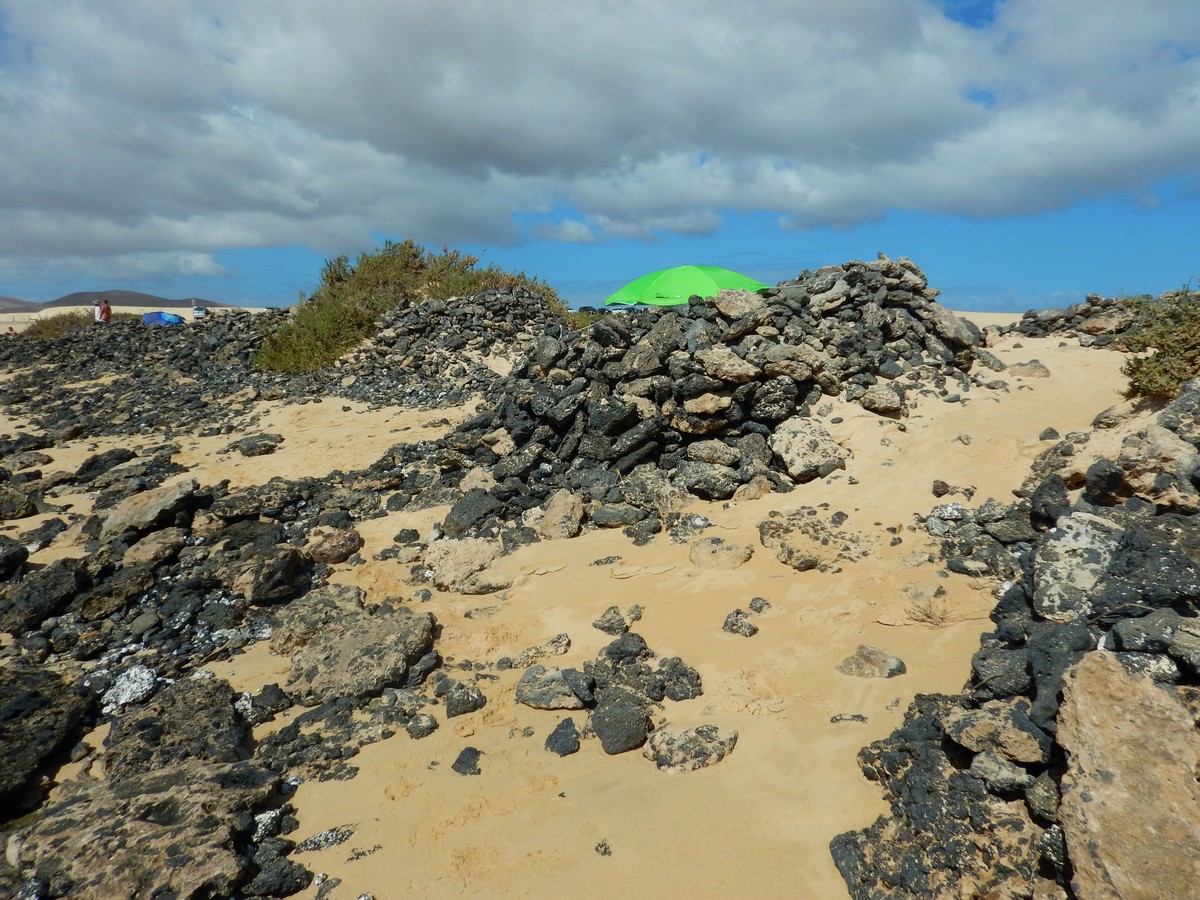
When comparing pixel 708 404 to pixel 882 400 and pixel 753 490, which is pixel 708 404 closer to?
pixel 753 490

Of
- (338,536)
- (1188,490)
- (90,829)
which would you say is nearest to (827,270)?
(1188,490)

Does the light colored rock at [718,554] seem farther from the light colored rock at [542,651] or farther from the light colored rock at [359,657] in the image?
the light colored rock at [359,657]

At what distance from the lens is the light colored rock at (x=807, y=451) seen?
746cm

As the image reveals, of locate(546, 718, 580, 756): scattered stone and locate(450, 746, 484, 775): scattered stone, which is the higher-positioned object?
locate(546, 718, 580, 756): scattered stone

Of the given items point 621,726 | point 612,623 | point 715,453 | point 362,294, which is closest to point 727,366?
point 715,453

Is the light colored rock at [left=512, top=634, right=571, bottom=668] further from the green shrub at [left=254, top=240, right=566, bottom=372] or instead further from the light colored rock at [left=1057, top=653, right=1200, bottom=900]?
the green shrub at [left=254, top=240, right=566, bottom=372]

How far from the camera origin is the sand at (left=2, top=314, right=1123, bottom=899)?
3406 mm

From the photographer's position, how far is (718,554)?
21.0 ft

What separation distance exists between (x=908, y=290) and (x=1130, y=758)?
8206 millimetres

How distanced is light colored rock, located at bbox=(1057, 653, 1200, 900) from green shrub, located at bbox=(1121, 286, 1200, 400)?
5.02 meters

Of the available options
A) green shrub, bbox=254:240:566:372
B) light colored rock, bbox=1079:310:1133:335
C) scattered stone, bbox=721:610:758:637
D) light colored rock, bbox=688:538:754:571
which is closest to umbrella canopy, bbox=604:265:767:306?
green shrub, bbox=254:240:566:372

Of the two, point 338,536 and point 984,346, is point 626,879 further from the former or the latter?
point 984,346

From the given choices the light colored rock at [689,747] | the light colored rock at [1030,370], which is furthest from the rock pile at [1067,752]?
the light colored rock at [1030,370]

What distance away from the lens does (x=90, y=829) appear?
3.39 metres
